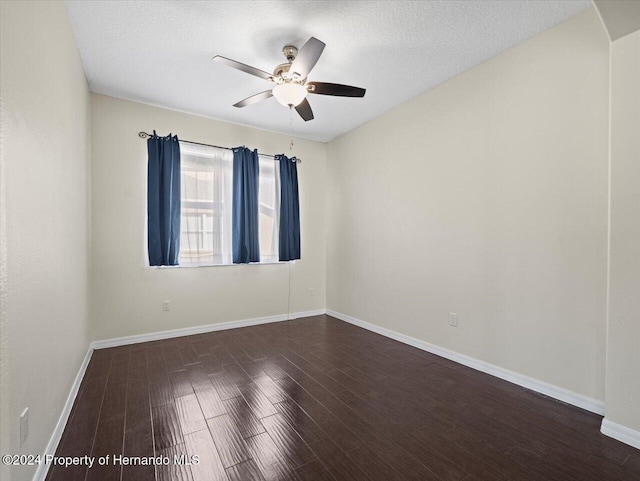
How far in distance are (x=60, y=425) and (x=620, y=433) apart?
136 inches

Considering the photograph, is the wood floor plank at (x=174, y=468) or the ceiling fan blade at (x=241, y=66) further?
the ceiling fan blade at (x=241, y=66)

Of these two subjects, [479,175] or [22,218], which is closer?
[22,218]

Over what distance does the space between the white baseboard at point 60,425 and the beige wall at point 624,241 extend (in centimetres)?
323

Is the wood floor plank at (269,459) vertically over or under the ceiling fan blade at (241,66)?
under

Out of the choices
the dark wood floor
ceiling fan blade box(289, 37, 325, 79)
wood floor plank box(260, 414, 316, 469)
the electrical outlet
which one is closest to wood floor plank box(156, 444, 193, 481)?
the dark wood floor

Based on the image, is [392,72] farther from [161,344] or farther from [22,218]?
[161,344]

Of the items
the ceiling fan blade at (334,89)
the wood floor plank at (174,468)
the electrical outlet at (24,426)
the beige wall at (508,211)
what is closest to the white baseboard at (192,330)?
the beige wall at (508,211)

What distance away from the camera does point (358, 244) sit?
169 inches

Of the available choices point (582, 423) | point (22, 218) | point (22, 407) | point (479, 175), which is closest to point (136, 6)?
point (22, 218)

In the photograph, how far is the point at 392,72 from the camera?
2.88 meters

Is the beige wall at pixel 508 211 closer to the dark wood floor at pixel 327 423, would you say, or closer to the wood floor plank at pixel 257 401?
the dark wood floor at pixel 327 423

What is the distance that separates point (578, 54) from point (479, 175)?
1048 millimetres

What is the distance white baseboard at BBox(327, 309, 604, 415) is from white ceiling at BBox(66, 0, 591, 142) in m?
2.77

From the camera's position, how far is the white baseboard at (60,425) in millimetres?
A: 1484
